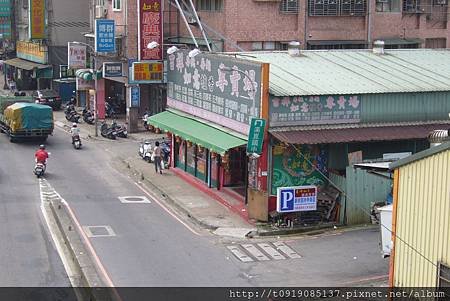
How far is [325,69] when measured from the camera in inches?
1216

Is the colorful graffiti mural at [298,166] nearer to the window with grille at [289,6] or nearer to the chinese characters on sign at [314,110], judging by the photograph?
the chinese characters on sign at [314,110]

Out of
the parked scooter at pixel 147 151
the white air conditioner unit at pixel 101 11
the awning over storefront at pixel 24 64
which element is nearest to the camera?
the parked scooter at pixel 147 151

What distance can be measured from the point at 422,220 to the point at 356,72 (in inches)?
577

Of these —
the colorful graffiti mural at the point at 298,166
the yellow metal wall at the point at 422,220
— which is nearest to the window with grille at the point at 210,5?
the colorful graffiti mural at the point at 298,166

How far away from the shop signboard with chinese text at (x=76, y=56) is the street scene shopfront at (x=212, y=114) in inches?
705

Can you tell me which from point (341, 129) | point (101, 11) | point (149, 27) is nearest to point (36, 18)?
point (101, 11)

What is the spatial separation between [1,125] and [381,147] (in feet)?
89.4

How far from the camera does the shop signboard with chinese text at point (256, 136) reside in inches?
1025

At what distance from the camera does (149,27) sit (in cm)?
4509

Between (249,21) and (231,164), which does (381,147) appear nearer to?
(231,164)

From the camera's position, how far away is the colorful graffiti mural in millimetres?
27391

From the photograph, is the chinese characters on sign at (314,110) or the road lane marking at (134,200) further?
the road lane marking at (134,200)

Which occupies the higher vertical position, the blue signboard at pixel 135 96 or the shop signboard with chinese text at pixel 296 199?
the blue signboard at pixel 135 96

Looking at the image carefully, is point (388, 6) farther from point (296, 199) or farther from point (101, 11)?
point (296, 199)
